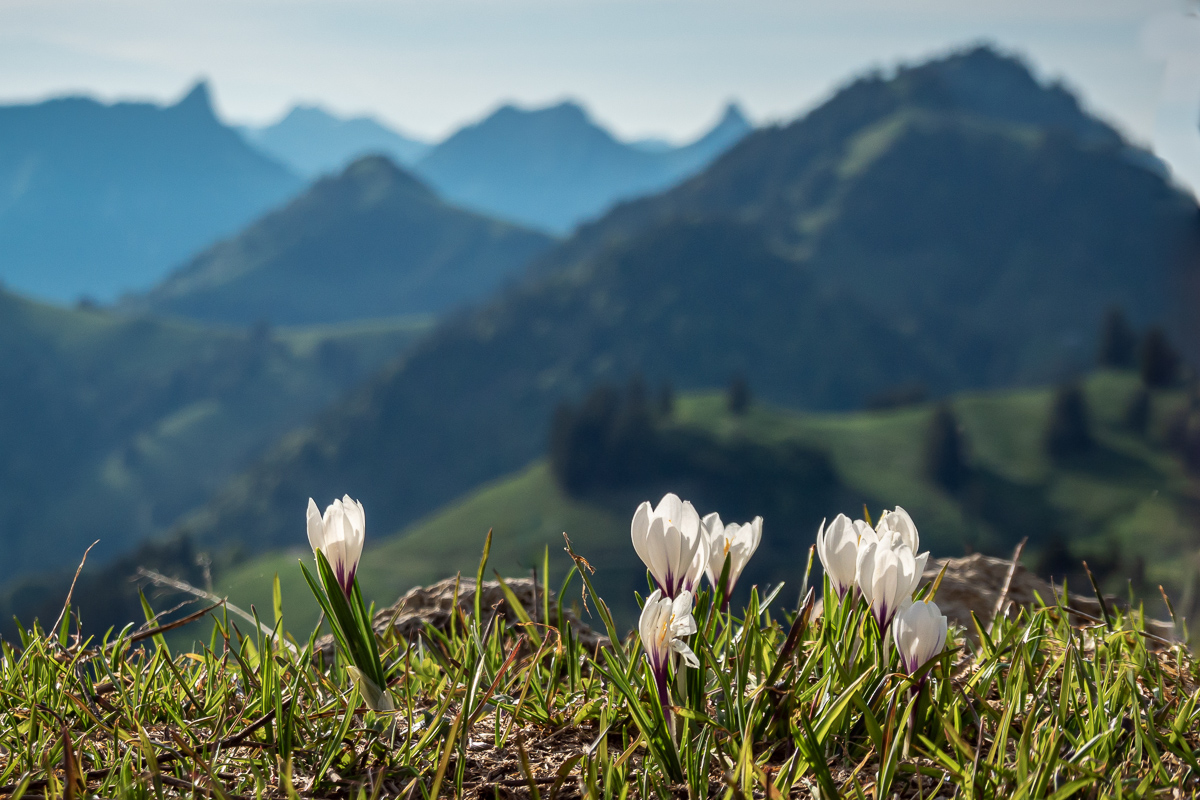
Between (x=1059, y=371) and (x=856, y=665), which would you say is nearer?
(x=856, y=665)

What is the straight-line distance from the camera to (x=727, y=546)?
2.67 meters

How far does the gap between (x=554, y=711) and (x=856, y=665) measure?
1070 mm

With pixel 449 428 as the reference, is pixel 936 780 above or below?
above

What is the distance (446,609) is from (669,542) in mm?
2249

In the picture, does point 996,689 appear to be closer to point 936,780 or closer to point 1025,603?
point 936,780

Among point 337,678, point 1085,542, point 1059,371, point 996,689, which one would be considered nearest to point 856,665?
point 996,689

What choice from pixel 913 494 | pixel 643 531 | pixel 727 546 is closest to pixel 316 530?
pixel 643 531

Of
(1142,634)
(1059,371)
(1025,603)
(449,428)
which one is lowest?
(449,428)

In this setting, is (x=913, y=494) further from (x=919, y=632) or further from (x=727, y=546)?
(x=919, y=632)

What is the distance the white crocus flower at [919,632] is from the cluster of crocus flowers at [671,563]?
0.45 metres

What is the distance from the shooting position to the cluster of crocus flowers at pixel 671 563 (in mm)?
2238

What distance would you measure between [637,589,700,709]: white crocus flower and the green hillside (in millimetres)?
100065

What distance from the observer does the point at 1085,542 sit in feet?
366

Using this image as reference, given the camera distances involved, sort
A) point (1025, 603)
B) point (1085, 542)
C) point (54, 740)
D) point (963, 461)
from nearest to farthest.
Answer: point (54, 740) < point (1025, 603) < point (1085, 542) < point (963, 461)
